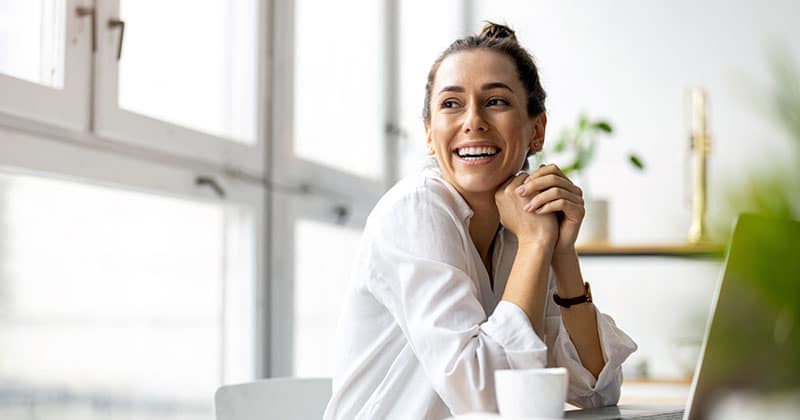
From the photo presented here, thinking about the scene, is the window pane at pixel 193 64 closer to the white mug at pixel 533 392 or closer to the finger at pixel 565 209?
the finger at pixel 565 209

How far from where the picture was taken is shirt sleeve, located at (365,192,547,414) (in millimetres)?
1296

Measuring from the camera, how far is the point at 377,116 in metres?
3.66

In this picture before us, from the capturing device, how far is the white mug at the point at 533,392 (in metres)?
1.02

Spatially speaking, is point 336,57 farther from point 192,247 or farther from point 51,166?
point 51,166

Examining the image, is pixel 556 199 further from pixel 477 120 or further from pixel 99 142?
pixel 99 142

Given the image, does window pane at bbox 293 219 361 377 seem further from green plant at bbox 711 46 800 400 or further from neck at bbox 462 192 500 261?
green plant at bbox 711 46 800 400

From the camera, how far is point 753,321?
A: 2.82ft

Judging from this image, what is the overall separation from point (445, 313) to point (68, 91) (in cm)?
103

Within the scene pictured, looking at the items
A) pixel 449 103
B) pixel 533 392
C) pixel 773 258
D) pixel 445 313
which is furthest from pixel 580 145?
pixel 773 258

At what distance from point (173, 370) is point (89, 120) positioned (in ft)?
2.11

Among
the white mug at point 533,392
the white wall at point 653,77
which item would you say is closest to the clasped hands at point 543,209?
the white mug at point 533,392

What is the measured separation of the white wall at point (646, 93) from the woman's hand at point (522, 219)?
2.30 m

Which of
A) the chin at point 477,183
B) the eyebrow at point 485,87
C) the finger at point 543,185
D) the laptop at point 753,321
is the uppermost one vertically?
the eyebrow at point 485,87

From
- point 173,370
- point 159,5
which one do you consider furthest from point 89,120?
point 173,370
